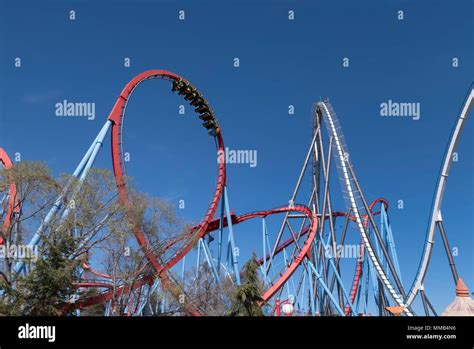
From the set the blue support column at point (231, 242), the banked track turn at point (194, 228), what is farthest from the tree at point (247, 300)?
the blue support column at point (231, 242)

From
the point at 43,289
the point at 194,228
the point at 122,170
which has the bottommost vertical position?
the point at 43,289

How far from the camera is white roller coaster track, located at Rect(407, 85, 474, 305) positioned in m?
13.7

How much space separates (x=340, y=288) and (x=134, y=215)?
1152 cm

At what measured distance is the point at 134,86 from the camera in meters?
17.5

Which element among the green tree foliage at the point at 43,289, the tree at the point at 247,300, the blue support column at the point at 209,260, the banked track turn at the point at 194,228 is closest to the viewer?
the tree at the point at 247,300

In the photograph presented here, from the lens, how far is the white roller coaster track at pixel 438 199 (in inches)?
538

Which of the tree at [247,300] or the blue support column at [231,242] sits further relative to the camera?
the blue support column at [231,242]

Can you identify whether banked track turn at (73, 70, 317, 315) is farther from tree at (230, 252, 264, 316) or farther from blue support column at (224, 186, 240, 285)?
tree at (230, 252, 264, 316)

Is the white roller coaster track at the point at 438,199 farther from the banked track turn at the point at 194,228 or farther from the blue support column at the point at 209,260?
the blue support column at the point at 209,260

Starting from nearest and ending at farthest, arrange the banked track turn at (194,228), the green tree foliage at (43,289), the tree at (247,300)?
1. the tree at (247,300)
2. the green tree foliage at (43,289)
3. the banked track turn at (194,228)

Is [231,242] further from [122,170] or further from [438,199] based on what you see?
[438,199]

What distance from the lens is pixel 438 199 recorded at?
1445 centimetres

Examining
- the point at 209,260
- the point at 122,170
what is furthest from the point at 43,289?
the point at 209,260
